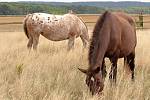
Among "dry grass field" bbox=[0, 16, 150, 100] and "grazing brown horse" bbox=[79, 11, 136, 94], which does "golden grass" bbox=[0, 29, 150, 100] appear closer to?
"dry grass field" bbox=[0, 16, 150, 100]

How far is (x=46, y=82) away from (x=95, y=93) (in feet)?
5.08

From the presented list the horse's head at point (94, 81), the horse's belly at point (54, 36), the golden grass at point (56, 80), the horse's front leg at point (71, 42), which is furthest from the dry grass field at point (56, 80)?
the horse's belly at point (54, 36)

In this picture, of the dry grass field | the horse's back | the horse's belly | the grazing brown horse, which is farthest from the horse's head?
the horse's belly

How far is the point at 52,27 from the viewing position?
12.5 metres

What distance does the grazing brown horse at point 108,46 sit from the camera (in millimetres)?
6129

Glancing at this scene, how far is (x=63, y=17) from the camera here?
12789 millimetres

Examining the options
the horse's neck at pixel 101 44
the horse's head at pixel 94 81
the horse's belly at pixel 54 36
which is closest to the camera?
the horse's head at pixel 94 81

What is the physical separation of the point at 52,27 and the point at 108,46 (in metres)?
5.50

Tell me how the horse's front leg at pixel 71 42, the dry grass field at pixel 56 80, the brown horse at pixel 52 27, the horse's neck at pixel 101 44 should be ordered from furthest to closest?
the horse's front leg at pixel 71 42 < the brown horse at pixel 52 27 < the dry grass field at pixel 56 80 < the horse's neck at pixel 101 44

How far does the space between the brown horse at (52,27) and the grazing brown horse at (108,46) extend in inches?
156

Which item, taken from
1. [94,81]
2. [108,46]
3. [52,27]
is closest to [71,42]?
[52,27]

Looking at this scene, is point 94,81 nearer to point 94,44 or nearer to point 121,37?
point 94,44

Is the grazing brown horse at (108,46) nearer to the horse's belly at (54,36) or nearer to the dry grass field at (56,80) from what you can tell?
the dry grass field at (56,80)

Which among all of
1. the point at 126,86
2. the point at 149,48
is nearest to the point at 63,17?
the point at 149,48
